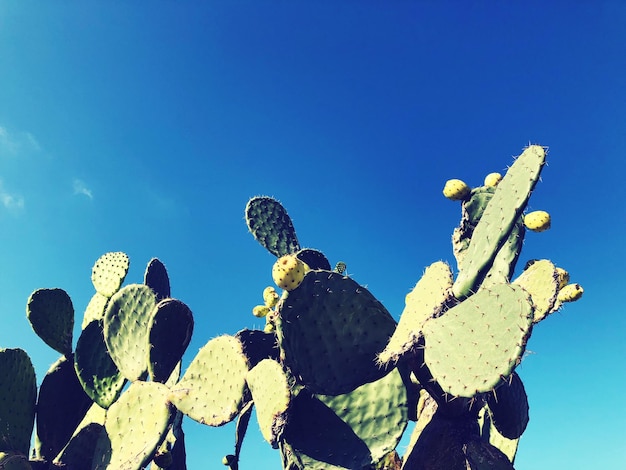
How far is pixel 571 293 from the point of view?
349cm

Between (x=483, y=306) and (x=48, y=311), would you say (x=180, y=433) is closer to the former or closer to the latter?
(x=48, y=311)

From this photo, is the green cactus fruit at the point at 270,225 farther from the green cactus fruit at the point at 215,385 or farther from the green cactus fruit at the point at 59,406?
the green cactus fruit at the point at 59,406

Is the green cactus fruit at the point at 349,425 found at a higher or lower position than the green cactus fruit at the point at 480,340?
lower

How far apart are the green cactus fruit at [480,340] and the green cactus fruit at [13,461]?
2.50 m

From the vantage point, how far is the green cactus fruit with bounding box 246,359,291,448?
2.74 meters

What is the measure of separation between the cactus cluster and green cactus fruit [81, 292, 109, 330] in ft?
1.25

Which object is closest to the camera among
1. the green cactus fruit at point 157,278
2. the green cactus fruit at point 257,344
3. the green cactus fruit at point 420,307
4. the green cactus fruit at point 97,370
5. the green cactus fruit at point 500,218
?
the green cactus fruit at point 500,218

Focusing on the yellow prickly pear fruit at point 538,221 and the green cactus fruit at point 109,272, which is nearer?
the yellow prickly pear fruit at point 538,221

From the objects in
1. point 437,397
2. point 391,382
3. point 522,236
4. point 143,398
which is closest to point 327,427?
point 391,382

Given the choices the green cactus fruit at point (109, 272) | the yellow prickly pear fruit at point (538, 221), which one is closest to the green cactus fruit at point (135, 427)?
the green cactus fruit at point (109, 272)

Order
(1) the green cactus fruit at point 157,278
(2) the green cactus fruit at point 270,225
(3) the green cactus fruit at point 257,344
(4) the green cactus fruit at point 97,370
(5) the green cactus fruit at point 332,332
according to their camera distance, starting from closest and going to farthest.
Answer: (5) the green cactus fruit at point 332,332 → (4) the green cactus fruit at point 97,370 → (3) the green cactus fruit at point 257,344 → (2) the green cactus fruit at point 270,225 → (1) the green cactus fruit at point 157,278

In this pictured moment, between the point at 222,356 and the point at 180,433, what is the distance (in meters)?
1.54

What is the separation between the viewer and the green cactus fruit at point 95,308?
166 inches

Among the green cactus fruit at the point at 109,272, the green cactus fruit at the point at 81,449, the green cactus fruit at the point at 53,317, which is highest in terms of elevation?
the green cactus fruit at the point at 109,272
